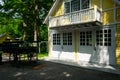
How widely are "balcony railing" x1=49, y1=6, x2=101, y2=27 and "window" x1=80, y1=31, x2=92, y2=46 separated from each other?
1.26m

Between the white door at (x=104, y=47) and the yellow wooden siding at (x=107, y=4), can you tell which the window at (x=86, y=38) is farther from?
the yellow wooden siding at (x=107, y=4)

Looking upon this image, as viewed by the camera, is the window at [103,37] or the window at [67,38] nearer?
the window at [103,37]

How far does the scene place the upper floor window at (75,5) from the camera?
13.8 metres

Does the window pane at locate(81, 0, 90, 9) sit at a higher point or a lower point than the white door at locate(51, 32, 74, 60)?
higher

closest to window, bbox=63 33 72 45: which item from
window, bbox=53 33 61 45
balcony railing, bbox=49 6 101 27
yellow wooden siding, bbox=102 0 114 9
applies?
window, bbox=53 33 61 45

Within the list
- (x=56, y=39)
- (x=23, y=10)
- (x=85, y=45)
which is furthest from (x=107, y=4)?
(x=23, y=10)

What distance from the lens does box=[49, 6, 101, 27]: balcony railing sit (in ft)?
38.9

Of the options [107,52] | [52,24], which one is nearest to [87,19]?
[107,52]

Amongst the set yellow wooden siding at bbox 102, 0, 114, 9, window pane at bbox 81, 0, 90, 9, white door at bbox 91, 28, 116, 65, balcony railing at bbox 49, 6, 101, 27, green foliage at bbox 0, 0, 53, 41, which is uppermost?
green foliage at bbox 0, 0, 53, 41

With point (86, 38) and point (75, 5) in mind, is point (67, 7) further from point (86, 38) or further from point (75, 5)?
point (86, 38)

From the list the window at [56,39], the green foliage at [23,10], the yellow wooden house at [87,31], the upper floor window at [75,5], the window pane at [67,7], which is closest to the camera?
the yellow wooden house at [87,31]

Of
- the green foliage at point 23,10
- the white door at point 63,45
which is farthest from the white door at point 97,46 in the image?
the green foliage at point 23,10

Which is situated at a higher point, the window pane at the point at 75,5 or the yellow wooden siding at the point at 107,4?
the window pane at the point at 75,5

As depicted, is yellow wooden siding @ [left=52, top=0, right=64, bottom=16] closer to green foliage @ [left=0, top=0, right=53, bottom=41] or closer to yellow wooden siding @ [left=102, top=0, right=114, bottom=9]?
yellow wooden siding @ [left=102, top=0, right=114, bottom=9]
